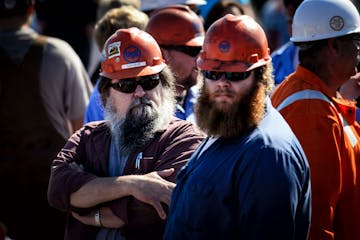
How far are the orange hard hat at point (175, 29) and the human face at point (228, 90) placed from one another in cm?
178

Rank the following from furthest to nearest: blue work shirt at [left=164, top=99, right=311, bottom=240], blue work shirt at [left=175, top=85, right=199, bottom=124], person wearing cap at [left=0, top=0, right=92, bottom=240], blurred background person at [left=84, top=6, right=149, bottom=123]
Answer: blurred background person at [left=84, top=6, right=149, bottom=123] < person wearing cap at [left=0, top=0, right=92, bottom=240] < blue work shirt at [left=175, top=85, right=199, bottom=124] < blue work shirt at [left=164, top=99, right=311, bottom=240]

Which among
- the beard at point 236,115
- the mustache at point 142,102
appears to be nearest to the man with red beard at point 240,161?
the beard at point 236,115

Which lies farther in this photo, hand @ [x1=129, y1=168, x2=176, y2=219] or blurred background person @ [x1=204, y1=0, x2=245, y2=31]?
blurred background person @ [x1=204, y1=0, x2=245, y2=31]

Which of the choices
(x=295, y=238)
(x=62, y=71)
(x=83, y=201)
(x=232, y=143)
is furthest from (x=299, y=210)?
(x=62, y=71)

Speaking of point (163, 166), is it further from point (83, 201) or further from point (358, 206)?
point (358, 206)

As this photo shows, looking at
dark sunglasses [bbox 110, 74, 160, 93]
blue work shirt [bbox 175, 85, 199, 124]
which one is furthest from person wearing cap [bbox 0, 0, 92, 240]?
dark sunglasses [bbox 110, 74, 160, 93]

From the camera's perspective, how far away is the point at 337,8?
506 centimetres

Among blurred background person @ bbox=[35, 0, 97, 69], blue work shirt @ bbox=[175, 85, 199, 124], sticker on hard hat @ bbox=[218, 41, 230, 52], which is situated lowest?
blurred background person @ bbox=[35, 0, 97, 69]

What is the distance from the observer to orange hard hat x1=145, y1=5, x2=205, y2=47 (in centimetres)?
607

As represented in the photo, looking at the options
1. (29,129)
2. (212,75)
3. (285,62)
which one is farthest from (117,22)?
(212,75)

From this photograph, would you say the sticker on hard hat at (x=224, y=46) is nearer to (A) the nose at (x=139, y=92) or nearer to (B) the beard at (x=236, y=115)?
(B) the beard at (x=236, y=115)

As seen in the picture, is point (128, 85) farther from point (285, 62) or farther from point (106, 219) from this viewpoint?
point (285, 62)

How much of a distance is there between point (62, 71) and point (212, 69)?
2.47 m

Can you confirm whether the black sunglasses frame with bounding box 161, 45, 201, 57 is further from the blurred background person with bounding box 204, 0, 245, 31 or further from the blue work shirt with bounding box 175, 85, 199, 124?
the blurred background person with bounding box 204, 0, 245, 31
